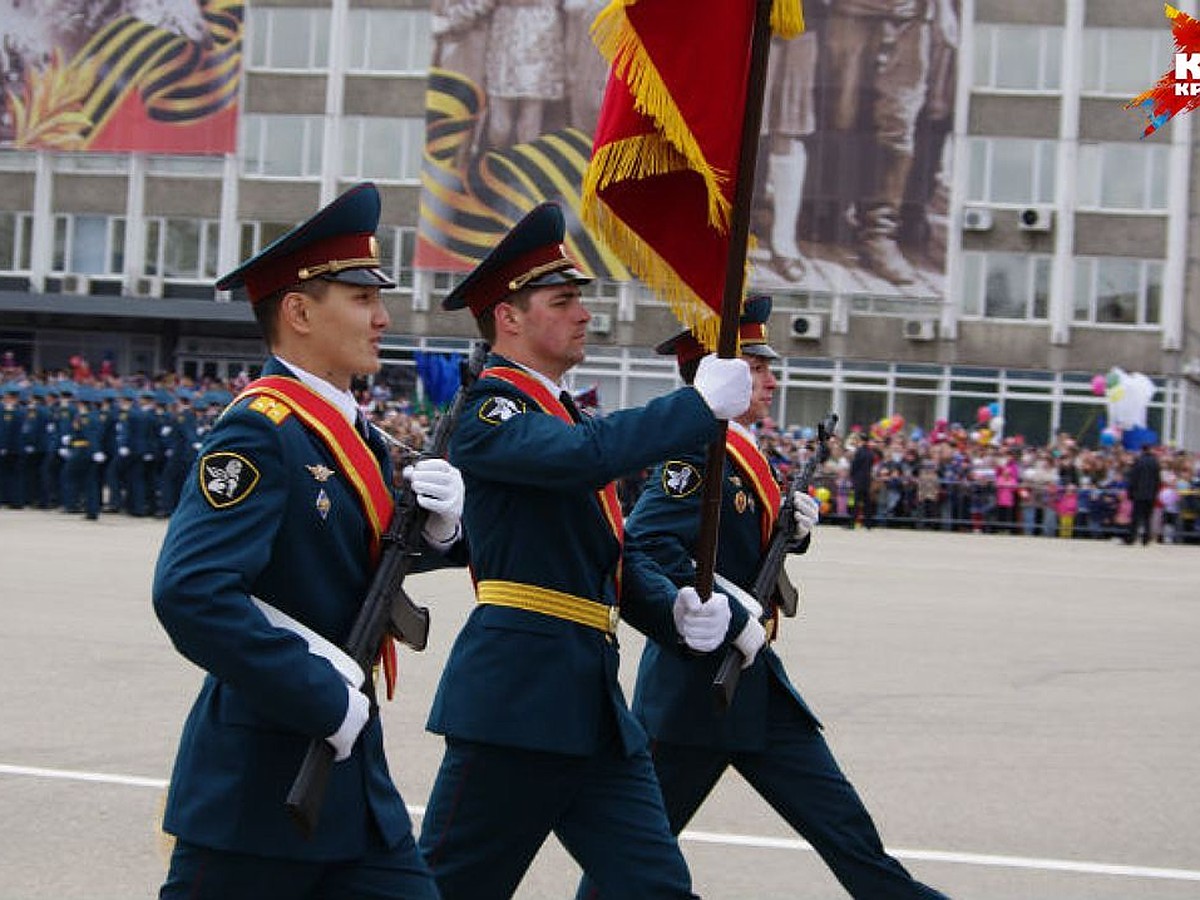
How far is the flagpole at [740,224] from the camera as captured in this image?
4344mm

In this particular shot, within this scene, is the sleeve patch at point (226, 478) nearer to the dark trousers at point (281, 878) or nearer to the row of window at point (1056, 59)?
the dark trousers at point (281, 878)

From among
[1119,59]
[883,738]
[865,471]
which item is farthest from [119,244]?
[883,738]

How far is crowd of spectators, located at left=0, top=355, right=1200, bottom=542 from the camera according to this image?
25391 millimetres

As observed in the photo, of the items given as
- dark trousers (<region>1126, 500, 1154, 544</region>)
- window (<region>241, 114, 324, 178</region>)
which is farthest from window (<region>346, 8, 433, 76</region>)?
dark trousers (<region>1126, 500, 1154, 544</region>)

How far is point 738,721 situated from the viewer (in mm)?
4984

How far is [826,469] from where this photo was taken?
29109 mm

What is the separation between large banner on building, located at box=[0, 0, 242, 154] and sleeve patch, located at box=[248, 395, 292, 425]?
Answer: 136ft

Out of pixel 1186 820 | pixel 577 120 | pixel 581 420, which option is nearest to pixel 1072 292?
pixel 577 120

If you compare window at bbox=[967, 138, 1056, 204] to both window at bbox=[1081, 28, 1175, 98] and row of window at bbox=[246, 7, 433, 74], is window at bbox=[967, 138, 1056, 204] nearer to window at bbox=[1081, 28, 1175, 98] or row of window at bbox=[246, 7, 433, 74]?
window at bbox=[1081, 28, 1175, 98]

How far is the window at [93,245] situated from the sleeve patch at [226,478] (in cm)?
4274

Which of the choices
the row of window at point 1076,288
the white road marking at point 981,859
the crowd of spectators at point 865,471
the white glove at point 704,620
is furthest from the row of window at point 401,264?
the white glove at point 704,620

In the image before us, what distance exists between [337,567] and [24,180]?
44355 millimetres

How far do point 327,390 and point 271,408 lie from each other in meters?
0.17

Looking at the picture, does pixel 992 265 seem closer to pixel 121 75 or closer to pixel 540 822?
pixel 121 75
